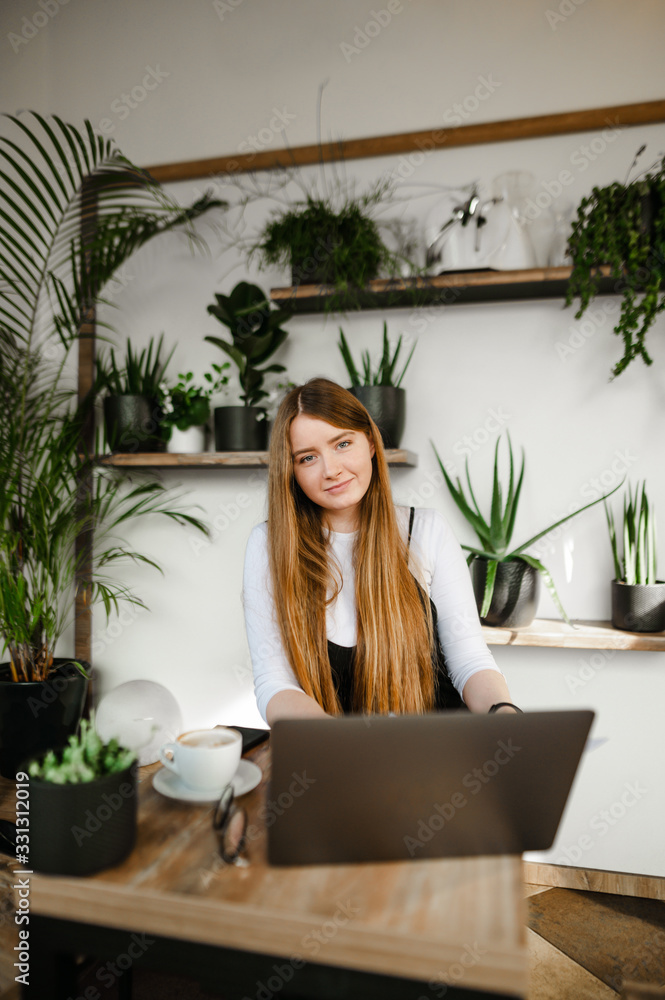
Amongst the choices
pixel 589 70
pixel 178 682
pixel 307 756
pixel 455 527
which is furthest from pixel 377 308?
pixel 307 756

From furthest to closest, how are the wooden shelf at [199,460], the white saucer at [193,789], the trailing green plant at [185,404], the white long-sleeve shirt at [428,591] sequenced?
1. the trailing green plant at [185,404]
2. the wooden shelf at [199,460]
3. the white long-sleeve shirt at [428,591]
4. the white saucer at [193,789]

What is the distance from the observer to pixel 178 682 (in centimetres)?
260

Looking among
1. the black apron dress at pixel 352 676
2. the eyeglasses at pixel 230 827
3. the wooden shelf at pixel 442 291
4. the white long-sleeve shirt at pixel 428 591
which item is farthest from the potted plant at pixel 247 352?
the eyeglasses at pixel 230 827

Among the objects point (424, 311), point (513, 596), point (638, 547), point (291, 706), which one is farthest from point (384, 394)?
point (291, 706)

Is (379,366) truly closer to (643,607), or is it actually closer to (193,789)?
(643,607)

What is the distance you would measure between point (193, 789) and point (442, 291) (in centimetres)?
183

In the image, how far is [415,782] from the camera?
0.70 meters

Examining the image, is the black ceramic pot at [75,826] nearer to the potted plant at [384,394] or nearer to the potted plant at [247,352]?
the potted plant at [384,394]

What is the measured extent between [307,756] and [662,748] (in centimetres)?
190

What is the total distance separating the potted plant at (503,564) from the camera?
81.3 inches

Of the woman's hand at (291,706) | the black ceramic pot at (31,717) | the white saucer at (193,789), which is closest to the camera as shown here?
the white saucer at (193,789)

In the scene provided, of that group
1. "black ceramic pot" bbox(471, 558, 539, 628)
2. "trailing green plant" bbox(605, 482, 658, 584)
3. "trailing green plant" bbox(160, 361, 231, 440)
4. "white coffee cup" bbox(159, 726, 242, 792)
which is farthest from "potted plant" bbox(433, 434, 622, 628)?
"white coffee cup" bbox(159, 726, 242, 792)

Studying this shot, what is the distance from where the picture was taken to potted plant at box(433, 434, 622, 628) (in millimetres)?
2064

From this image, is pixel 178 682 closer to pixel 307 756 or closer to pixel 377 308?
pixel 377 308
